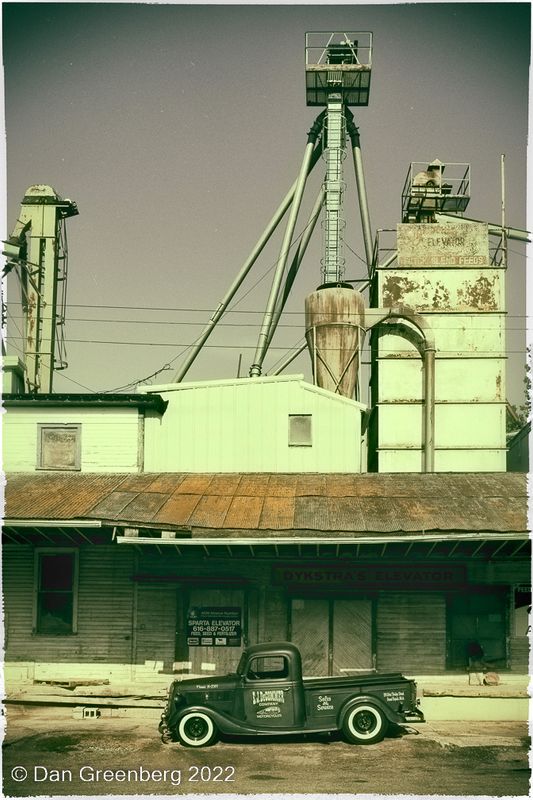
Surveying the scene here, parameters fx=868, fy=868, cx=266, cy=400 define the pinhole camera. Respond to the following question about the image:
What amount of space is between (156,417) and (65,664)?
307 inches

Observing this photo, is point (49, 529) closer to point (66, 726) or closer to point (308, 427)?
point (66, 726)

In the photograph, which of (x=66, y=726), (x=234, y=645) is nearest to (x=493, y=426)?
(x=234, y=645)

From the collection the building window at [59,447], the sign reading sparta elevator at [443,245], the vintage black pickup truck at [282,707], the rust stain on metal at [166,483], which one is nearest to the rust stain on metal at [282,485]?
the rust stain on metal at [166,483]

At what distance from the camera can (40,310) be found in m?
35.7

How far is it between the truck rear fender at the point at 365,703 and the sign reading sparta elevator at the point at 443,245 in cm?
1906

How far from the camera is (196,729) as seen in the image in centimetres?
1573

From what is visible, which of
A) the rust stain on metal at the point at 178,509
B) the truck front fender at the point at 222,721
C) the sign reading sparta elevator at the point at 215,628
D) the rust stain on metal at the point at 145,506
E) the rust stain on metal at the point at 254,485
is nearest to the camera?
the truck front fender at the point at 222,721

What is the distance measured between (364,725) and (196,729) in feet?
10.1

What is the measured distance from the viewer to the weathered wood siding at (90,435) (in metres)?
25.9

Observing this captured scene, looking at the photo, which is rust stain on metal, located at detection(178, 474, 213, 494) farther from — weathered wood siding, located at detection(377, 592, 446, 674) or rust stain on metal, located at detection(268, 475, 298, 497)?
weathered wood siding, located at detection(377, 592, 446, 674)

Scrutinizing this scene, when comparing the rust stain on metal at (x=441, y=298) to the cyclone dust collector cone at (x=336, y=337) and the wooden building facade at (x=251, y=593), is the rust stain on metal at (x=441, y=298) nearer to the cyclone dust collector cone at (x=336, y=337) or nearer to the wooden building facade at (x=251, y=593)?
the cyclone dust collector cone at (x=336, y=337)

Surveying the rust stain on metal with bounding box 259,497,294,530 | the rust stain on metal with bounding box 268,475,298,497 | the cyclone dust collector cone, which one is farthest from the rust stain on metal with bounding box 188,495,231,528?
the cyclone dust collector cone

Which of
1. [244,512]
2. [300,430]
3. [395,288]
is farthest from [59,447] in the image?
[395,288]

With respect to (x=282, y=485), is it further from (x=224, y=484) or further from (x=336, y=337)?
(x=336, y=337)
